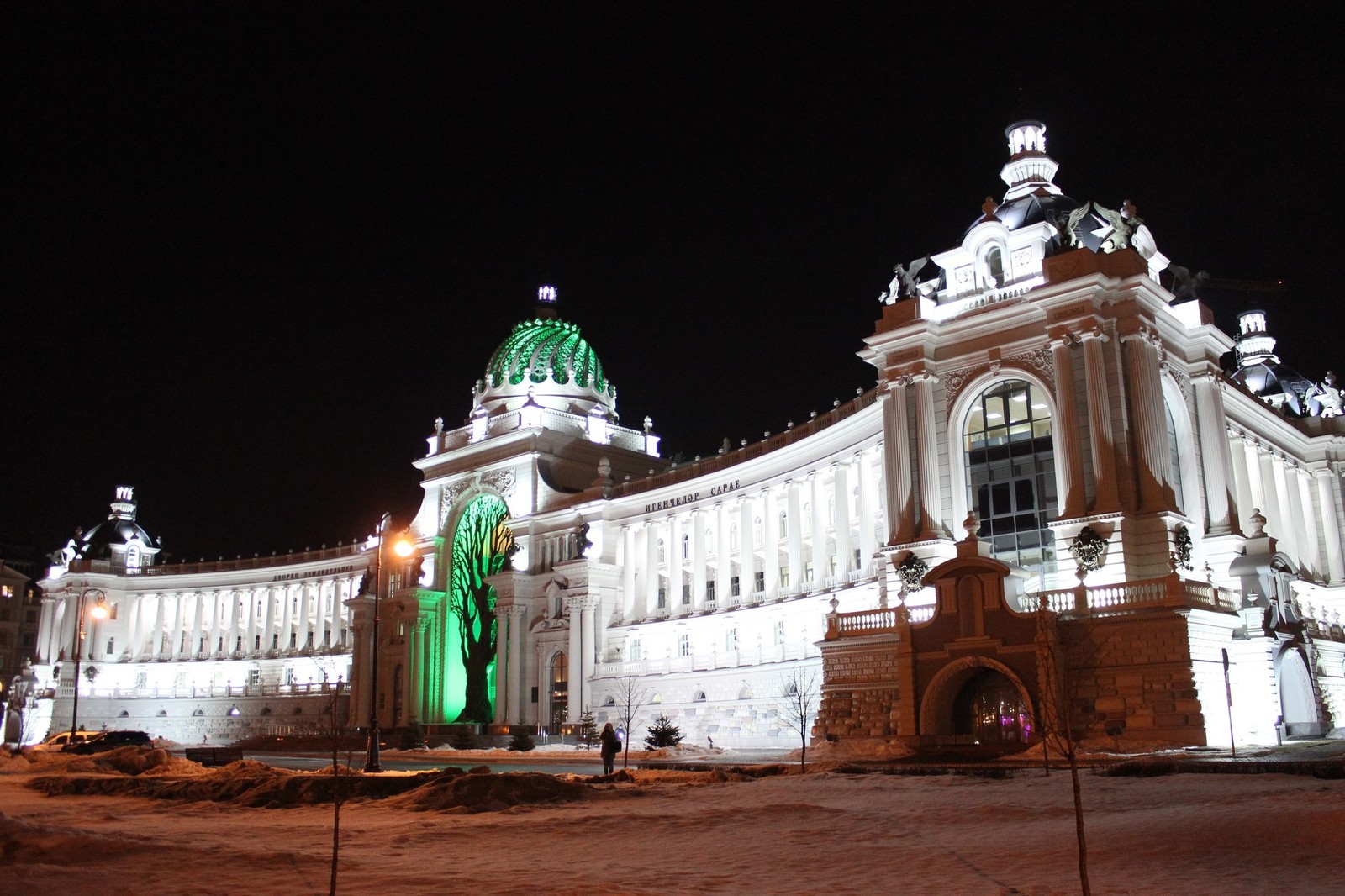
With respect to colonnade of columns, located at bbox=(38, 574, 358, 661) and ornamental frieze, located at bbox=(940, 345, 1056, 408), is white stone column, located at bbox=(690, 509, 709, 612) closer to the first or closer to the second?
ornamental frieze, located at bbox=(940, 345, 1056, 408)

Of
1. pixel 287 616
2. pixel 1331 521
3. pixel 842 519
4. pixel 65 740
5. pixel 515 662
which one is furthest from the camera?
pixel 287 616

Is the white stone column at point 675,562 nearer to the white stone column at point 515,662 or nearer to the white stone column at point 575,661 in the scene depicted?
the white stone column at point 575,661

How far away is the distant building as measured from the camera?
4022cm

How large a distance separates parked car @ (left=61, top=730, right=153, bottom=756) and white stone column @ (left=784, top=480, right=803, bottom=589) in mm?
31837

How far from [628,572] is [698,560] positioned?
6301mm

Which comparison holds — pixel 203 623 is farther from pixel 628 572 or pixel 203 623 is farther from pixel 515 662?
pixel 628 572

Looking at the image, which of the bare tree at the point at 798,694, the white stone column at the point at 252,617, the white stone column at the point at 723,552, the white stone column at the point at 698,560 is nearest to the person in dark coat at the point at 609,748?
the bare tree at the point at 798,694

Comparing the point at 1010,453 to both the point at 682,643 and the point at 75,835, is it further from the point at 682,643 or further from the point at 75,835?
the point at 75,835

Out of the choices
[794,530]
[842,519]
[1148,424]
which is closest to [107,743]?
[794,530]

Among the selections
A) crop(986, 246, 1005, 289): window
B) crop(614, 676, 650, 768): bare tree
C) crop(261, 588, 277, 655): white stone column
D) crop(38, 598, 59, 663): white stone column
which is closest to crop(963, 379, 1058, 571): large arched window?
crop(986, 246, 1005, 289): window

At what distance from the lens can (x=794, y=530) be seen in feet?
210

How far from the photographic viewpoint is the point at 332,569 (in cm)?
10456

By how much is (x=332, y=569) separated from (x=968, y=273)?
7056 centimetres

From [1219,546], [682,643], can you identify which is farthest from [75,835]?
[682,643]
